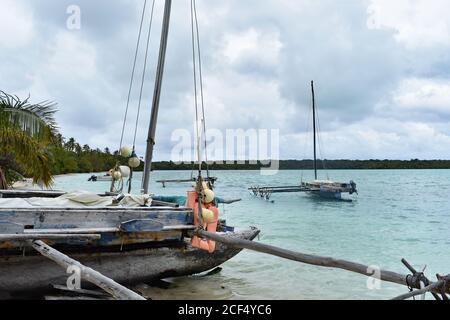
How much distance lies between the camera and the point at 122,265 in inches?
253

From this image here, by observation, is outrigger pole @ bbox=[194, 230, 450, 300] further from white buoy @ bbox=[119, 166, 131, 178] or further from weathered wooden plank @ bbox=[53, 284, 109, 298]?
white buoy @ bbox=[119, 166, 131, 178]

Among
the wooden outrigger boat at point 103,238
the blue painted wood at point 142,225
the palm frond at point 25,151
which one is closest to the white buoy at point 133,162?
the wooden outrigger boat at point 103,238

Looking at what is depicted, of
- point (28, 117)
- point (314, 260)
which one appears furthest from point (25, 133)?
point (314, 260)

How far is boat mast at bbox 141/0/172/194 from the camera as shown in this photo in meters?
8.71

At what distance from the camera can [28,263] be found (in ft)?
18.6

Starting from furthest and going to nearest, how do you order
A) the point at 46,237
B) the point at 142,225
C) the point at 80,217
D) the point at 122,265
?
the point at 122,265 < the point at 142,225 < the point at 80,217 < the point at 46,237

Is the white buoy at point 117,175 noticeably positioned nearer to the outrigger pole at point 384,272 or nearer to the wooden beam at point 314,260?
the wooden beam at point 314,260

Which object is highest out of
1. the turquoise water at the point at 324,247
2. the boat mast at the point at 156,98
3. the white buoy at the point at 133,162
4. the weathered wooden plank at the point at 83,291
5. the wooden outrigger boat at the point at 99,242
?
the boat mast at the point at 156,98

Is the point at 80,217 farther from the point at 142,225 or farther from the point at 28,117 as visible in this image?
the point at 28,117

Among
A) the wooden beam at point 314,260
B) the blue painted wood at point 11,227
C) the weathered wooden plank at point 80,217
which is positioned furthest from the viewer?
the weathered wooden plank at point 80,217

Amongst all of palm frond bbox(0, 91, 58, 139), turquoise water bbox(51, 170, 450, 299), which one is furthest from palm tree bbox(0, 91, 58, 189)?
turquoise water bbox(51, 170, 450, 299)

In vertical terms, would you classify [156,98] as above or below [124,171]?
above

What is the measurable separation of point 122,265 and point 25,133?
7.29 meters

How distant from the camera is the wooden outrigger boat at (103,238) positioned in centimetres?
536
